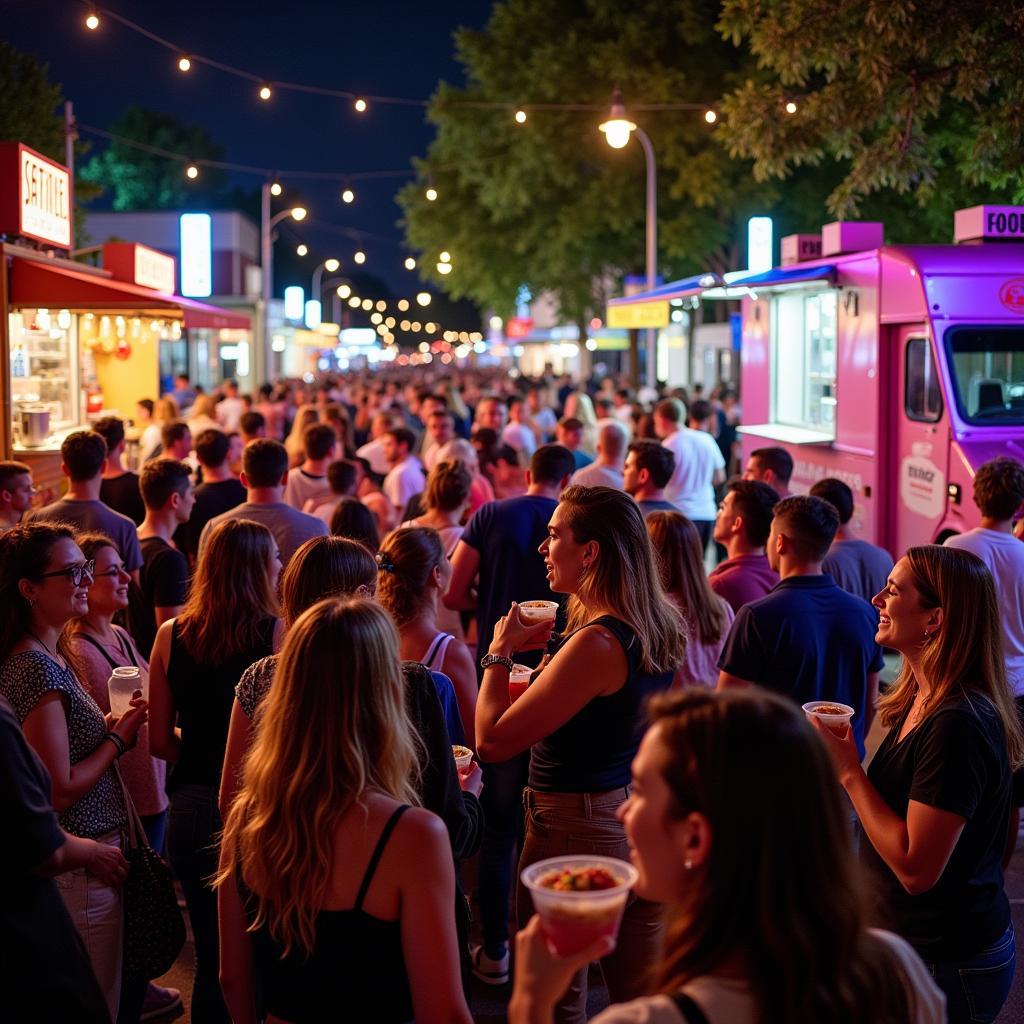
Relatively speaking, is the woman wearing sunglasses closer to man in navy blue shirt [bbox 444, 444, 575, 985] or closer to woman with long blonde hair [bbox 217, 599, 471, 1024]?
woman with long blonde hair [bbox 217, 599, 471, 1024]

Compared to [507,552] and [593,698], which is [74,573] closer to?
[593,698]

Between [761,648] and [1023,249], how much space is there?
761cm

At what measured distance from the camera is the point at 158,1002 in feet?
18.0

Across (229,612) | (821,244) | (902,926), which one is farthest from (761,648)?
(821,244)

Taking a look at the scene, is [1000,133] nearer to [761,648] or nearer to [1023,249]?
[1023,249]

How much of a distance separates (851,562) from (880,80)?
6.27m

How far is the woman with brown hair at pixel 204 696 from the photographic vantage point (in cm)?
449

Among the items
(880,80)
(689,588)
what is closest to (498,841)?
(689,588)

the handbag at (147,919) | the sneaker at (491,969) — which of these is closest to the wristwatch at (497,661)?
the handbag at (147,919)

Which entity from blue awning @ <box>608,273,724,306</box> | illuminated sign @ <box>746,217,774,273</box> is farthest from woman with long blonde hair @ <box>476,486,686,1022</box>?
illuminated sign @ <box>746,217,774,273</box>

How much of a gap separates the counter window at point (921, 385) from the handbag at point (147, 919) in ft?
27.8

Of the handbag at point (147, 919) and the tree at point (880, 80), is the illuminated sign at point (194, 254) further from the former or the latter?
the handbag at point (147, 919)

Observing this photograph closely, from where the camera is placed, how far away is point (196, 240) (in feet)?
118

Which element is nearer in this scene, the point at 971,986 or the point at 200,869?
the point at 971,986
